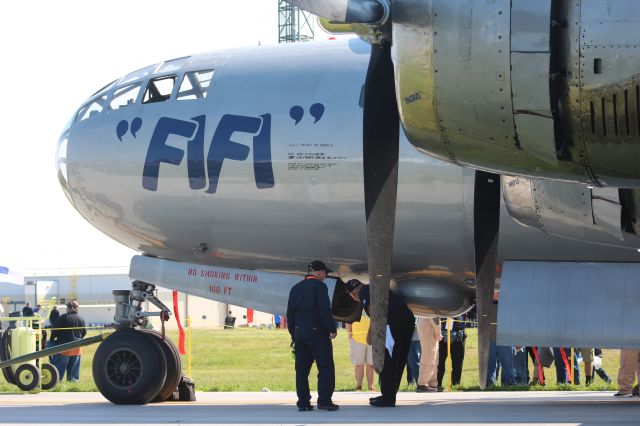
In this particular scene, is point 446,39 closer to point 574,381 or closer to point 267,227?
point 267,227

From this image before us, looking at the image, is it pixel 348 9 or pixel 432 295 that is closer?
pixel 348 9

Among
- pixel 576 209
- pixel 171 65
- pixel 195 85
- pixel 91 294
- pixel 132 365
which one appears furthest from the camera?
pixel 91 294

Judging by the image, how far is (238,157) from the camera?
14.2 meters

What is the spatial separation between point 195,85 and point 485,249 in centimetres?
525

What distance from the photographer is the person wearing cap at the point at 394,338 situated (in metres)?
14.2

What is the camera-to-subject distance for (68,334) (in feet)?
73.9

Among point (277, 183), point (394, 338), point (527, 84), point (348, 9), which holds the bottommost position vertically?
point (394, 338)

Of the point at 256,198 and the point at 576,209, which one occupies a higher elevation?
the point at 256,198

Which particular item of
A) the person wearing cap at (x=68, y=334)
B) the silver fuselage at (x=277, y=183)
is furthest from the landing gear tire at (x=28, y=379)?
the silver fuselage at (x=277, y=183)

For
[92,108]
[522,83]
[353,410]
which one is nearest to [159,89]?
[92,108]

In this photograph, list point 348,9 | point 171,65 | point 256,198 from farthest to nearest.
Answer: point 171,65, point 256,198, point 348,9

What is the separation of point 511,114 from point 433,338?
10.8 metres

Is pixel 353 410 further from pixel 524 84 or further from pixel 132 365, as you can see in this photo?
pixel 524 84

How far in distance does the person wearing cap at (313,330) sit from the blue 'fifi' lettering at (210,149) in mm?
1335
